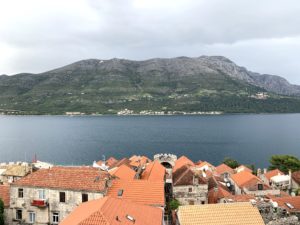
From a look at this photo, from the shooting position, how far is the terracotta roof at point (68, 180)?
132 feet

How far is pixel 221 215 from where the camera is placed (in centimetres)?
3127

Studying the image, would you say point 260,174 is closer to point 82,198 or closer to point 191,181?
point 191,181

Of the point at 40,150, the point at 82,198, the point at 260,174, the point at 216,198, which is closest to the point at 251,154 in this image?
the point at 260,174

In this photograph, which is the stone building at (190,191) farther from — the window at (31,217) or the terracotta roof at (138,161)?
the terracotta roof at (138,161)

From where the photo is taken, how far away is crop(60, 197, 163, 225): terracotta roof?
26811mm

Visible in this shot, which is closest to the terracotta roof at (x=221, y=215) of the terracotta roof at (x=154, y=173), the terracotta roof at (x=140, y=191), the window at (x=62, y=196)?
the terracotta roof at (x=140, y=191)

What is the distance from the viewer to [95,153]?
175 m

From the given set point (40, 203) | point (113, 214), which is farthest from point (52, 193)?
point (113, 214)

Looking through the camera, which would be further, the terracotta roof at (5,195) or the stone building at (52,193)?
the terracotta roof at (5,195)

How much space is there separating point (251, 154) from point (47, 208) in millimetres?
140788

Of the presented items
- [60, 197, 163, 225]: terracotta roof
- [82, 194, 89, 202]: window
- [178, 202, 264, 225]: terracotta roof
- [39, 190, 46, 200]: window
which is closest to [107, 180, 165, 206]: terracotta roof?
[82, 194, 89, 202]: window

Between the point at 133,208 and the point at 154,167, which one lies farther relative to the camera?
the point at 154,167

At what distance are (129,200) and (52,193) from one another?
9.06 meters

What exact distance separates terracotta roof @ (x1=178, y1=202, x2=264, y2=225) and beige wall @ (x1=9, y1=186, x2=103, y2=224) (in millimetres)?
11739
